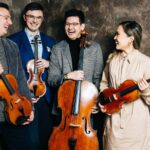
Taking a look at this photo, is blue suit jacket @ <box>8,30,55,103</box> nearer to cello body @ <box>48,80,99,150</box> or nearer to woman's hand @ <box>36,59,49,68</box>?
woman's hand @ <box>36,59,49,68</box>

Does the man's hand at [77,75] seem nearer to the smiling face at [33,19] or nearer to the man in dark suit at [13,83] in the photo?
the man in dark suit at [13,83]

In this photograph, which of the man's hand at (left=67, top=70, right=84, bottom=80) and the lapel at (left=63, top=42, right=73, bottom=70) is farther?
the lapel at (left=63, top=42, right=73, bottom=70)

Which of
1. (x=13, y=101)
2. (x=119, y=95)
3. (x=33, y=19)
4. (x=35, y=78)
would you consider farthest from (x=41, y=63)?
(x=119, y=95)

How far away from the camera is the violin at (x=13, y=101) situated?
118 inches

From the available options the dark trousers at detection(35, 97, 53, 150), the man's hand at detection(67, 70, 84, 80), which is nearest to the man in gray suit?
the man's hand at detection(67, 70, 84, 80)

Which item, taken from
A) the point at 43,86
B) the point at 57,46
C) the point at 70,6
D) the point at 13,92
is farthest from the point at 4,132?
the point at 70,6

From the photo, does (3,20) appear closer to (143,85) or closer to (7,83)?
(7,83)

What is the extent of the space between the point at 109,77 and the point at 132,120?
0.43 m

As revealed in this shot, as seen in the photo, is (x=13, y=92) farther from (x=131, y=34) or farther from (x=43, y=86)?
(x=131, y=34)

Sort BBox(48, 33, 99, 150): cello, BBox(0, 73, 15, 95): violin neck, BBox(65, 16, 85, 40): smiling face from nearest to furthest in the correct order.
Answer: BBox(0, 73, 15, 95): violin neck → BBox(48, 33, 99, 150): cello → BBox(65, 16, 85, 40): smiling face

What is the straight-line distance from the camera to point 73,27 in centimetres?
356

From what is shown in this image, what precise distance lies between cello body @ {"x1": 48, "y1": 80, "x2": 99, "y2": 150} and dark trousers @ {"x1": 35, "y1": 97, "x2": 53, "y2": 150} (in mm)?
434

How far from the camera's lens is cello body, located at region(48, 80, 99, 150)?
3312 mm

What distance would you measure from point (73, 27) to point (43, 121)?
3.09ft
